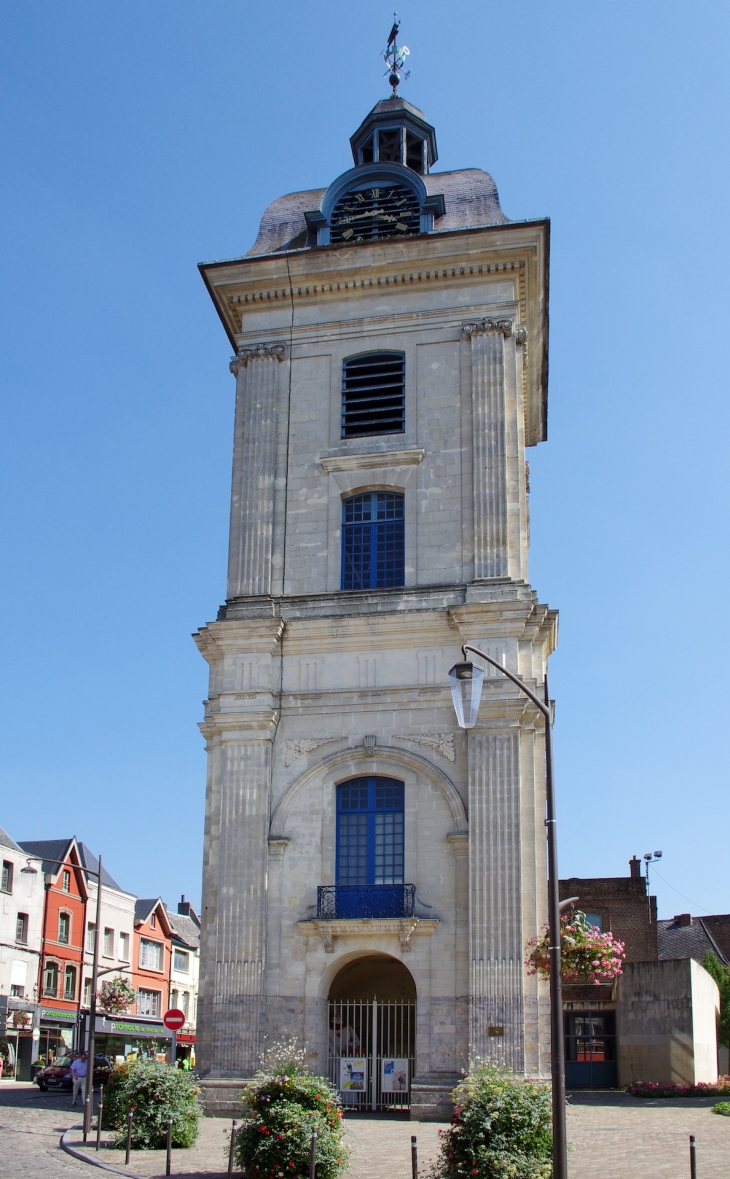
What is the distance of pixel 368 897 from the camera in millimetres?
22812

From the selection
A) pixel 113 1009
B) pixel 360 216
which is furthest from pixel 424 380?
pixel 113 1009

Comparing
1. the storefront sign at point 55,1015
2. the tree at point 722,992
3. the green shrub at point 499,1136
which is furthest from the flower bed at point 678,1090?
the storefront sign at point 55,1015

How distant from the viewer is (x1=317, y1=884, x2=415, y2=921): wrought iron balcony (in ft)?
74.0

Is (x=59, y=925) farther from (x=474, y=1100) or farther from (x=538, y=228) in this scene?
(x=474, y=1100)

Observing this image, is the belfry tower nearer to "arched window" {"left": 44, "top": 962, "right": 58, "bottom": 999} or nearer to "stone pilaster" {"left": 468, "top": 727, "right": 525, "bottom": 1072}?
"stone pilaster" {"left": 468, "top": 727, "right": 525, "bottom": 1072}

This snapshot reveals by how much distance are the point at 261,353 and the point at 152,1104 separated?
16.9m

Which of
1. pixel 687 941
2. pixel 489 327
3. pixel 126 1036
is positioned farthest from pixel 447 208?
pixel 687 941

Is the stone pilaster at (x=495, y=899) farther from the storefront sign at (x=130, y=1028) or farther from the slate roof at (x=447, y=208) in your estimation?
the storefront sign at (x=130, y=1028)

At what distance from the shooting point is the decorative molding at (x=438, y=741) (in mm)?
Result: 23453

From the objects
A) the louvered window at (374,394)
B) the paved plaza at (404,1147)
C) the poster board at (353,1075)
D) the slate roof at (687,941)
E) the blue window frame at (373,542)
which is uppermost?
the louvered window at (374,394)

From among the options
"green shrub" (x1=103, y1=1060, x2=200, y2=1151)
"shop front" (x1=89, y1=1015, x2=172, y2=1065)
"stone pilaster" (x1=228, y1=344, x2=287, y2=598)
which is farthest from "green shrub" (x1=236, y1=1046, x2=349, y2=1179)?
"shop front" (x1=89, y1=1015, x2=172, y2=1065)

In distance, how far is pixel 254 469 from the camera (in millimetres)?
26938

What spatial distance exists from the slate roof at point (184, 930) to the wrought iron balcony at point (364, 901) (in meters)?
49.3

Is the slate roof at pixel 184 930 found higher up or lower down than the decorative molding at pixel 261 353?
lower down
